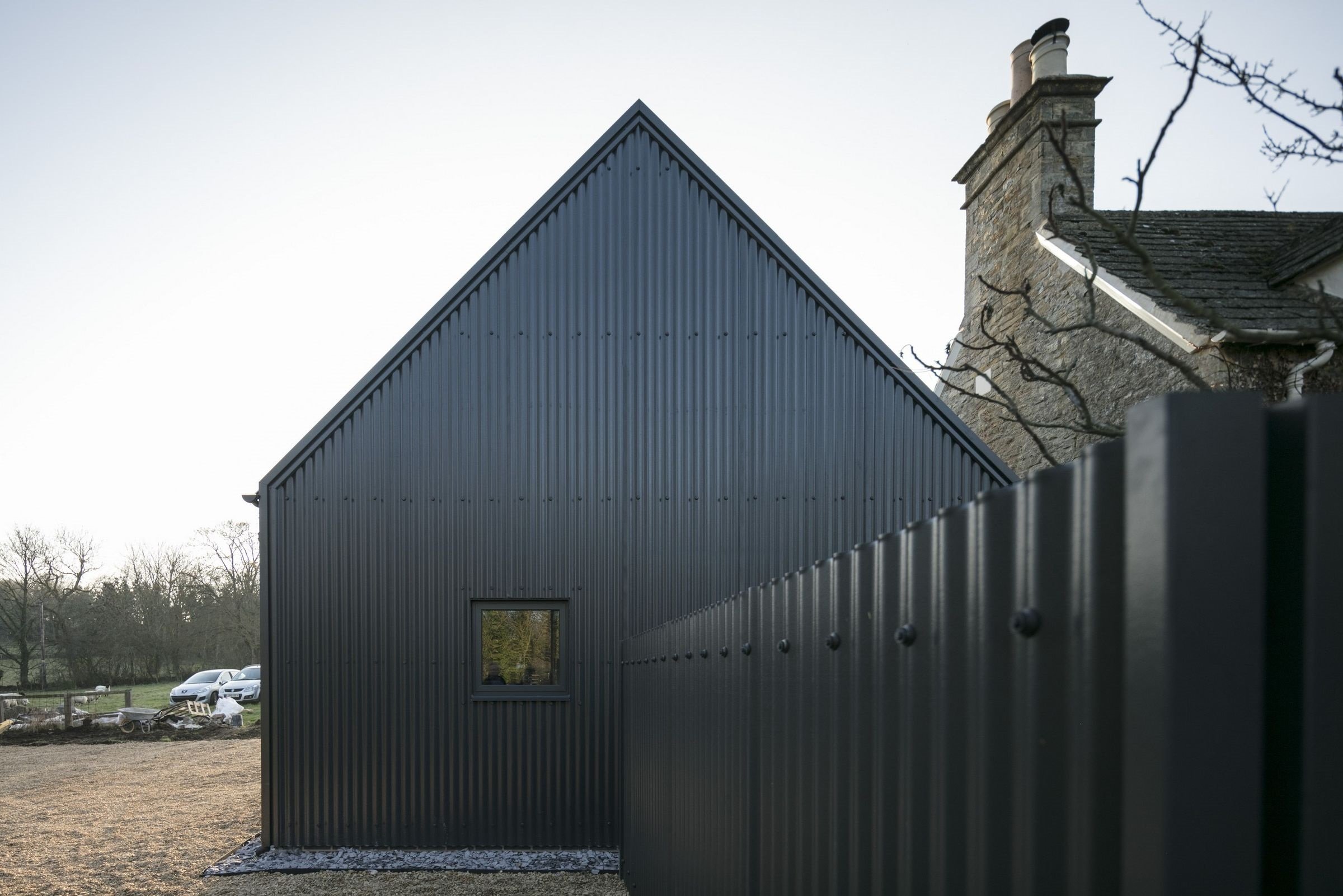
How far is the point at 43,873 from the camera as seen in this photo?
26.0 ft

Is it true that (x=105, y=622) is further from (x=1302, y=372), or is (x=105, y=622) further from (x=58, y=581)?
(x=1302, y=372)

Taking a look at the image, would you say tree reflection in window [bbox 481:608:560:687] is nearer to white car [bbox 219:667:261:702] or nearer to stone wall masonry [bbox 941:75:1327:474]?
stone wall masonry [bbox 941:75:1327:474]

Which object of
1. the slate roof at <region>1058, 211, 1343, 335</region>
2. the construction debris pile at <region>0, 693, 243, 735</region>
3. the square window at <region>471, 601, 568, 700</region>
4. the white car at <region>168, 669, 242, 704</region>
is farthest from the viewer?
the white car at <region>168, 669, 242, 704</region>

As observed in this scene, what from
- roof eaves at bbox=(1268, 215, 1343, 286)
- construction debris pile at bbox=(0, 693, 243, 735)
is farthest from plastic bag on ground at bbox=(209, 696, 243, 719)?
roof eaves at bbox=(1268, 215, 1343, 286)

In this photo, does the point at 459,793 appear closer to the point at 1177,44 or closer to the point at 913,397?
the point at 913,397

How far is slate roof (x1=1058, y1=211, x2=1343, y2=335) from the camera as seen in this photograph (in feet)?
30.6

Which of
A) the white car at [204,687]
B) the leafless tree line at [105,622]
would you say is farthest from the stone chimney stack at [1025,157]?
the leafless tree line at [105,622]

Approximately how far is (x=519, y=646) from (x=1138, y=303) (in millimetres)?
8294

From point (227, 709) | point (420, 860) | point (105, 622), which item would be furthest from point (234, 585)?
point (420, 860)

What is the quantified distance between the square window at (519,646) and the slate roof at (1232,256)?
667 cm

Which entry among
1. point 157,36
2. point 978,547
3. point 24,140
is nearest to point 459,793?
point 978,547

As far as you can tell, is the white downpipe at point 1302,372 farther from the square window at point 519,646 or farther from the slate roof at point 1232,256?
the square window at point 519,646

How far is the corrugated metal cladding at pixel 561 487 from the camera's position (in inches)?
315

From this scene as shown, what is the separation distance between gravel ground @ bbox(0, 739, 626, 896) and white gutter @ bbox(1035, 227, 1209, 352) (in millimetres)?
8138
